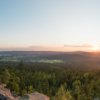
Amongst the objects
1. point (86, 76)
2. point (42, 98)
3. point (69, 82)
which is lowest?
point (69, 82)

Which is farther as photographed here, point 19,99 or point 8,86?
point 8,86

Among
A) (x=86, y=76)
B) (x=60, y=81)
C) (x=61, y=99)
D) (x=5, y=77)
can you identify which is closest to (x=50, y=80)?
(x=60, y=81)

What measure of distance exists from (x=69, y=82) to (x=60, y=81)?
718 cm

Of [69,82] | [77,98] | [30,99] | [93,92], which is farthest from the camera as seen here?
[69,82]

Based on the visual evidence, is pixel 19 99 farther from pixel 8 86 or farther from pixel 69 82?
pixel 69 82

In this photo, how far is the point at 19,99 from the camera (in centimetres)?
1961

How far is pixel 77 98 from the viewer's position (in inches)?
1009

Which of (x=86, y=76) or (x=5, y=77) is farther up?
(x=5, y=77)

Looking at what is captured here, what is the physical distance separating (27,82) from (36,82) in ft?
20.7

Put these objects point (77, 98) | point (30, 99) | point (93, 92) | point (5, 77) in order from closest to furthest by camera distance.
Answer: point (30, 99) → point (93, 92) → point (77, 98) → point (5, 77)

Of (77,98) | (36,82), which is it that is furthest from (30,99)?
(36,82)

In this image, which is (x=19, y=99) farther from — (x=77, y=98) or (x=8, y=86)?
(x=77, y=98)

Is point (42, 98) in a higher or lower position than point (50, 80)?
higher

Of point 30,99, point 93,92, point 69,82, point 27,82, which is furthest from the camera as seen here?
point 69,82
